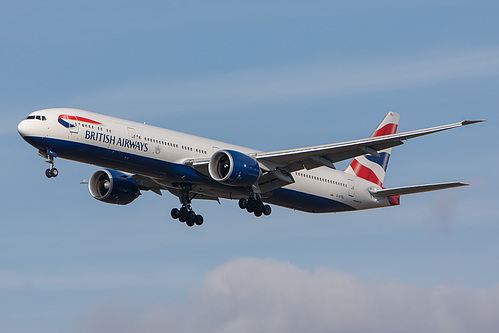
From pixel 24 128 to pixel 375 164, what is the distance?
24.8 meters

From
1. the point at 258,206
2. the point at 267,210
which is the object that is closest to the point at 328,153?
the point at 258,206

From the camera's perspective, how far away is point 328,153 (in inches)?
1913

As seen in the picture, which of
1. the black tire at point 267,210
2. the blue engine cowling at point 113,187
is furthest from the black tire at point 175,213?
the black tire at point 267,210

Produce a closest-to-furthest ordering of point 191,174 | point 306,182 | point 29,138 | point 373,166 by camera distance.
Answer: point 29,138, point 191,174, point 306,182, point 373,166

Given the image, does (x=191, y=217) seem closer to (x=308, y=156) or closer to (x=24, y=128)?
(x=308, y=156)

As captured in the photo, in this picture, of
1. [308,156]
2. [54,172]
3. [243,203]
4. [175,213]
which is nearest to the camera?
[54,172]

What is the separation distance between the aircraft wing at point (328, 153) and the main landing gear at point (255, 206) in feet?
7.61

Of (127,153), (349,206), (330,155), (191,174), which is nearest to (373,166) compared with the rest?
(349,206)

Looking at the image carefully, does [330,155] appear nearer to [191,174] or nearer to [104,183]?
[191,174]

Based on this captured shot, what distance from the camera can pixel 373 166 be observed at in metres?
60.0

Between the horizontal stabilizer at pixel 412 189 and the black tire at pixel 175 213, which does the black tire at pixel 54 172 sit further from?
the horizontal stabilizer at pixel 412 189

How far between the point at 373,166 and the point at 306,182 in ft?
25.3

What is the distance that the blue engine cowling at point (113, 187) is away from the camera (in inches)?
2109

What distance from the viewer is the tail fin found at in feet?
194
